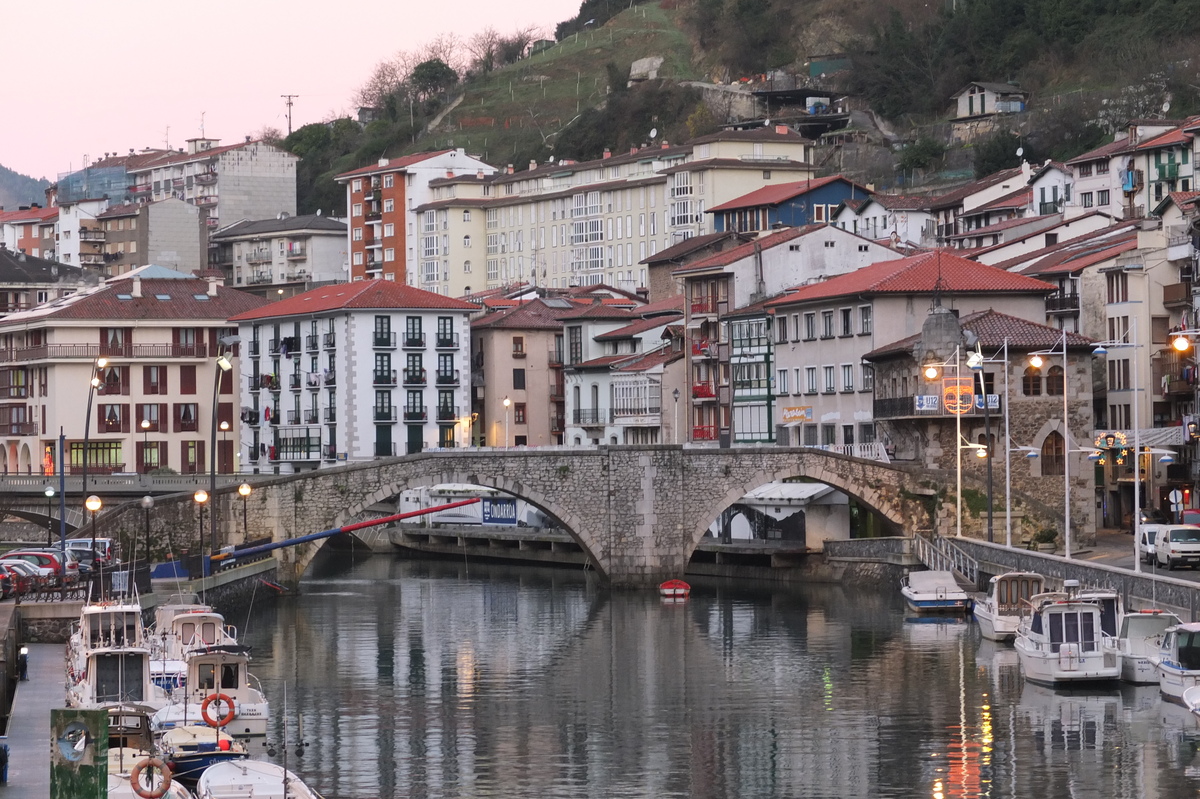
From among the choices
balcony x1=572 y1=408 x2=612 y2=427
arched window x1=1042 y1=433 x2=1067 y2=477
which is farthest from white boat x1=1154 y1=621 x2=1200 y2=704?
balcony x1=572 y1=408 x2=612 y2=427

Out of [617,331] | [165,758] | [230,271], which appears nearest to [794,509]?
[617,331]

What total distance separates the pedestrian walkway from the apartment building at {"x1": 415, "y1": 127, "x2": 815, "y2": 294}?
3335 inches

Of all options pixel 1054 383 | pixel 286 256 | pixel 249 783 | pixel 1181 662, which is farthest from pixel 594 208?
pixel 249 783

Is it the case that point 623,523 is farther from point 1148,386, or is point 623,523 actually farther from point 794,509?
point 1148,386

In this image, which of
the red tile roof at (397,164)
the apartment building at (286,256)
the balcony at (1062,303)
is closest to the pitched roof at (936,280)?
the balcony at (1062,303)

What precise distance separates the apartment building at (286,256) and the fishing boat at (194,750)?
131535 mm

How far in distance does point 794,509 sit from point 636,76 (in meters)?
109

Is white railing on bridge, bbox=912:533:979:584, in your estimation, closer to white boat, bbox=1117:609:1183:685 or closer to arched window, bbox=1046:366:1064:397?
arched window, bbox=1046:366:1064:397

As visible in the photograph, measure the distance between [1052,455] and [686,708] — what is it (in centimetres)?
3430

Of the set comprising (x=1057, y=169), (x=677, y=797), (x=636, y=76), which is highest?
(x=636, y=76)

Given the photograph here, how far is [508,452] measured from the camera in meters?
84.8

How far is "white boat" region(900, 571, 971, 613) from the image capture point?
2849 inches

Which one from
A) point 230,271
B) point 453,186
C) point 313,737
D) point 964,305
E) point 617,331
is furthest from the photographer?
point 230,271

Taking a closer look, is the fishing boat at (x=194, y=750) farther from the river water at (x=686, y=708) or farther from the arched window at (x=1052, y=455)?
the arched window at (x=1052, y=455)
